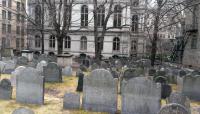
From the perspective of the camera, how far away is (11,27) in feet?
162

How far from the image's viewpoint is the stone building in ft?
86.3

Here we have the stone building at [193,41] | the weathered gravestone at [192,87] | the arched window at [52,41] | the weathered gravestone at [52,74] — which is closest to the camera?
the weathered gravestone at [192,87]

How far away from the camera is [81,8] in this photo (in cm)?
4125

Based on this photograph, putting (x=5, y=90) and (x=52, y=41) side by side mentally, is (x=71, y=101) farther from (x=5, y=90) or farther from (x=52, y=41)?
(x=52, y=41)

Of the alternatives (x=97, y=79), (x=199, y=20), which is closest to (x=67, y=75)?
(x=97, y=79)

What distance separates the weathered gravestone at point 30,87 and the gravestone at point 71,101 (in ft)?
3.51

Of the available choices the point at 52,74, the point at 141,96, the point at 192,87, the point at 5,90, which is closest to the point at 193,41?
the point at 192,87

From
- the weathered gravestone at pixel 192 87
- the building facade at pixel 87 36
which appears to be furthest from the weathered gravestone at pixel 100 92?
the building facade at pixel 87 36

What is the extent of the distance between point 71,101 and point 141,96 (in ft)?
8.09

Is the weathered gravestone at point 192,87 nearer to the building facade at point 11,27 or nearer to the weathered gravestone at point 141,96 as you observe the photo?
the weathered gravestone at point 141,96

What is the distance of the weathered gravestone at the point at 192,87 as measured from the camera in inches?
473

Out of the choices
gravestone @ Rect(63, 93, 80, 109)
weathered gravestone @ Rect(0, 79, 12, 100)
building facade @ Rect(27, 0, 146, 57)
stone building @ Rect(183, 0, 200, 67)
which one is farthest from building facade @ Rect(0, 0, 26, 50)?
gravestone @ Rect(63, 93, 80, 109)

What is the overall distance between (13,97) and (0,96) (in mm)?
555

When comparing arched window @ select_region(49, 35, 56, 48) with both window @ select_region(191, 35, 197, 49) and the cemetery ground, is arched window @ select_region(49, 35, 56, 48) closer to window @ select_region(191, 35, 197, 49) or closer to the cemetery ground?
window @ select_region(191, 35, 197, 49)
